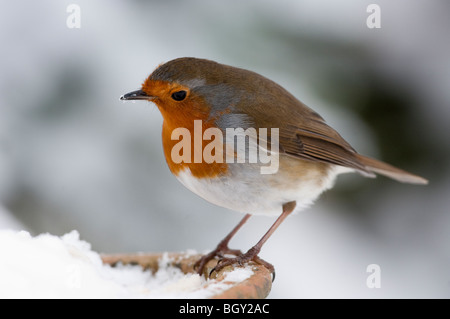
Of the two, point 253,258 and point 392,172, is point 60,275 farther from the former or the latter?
point 392,172

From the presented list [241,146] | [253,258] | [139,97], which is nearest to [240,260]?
[253,258]

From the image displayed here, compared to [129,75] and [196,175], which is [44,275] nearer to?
[196,175]

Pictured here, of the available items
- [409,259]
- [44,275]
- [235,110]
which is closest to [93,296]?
[44,275]

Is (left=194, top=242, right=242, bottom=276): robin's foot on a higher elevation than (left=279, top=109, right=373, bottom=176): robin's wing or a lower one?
lower

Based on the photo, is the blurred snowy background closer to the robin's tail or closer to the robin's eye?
the robin's tail

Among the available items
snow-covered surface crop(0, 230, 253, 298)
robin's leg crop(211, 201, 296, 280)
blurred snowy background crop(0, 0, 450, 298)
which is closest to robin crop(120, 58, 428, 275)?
robin's leg crop(211, 201, 296, 280)

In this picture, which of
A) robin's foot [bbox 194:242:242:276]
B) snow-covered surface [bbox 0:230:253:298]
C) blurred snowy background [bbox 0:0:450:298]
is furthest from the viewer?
blurred snowy background [bbox 0:0:450:298]
